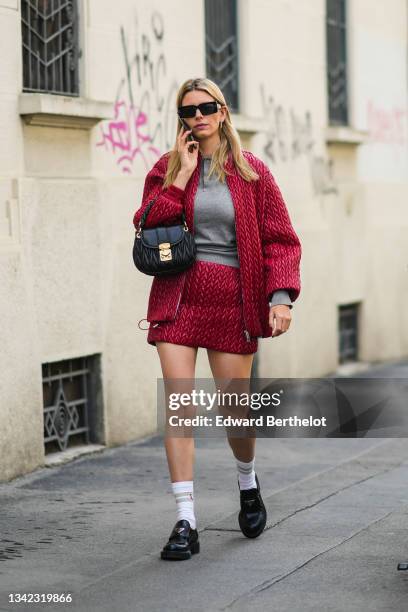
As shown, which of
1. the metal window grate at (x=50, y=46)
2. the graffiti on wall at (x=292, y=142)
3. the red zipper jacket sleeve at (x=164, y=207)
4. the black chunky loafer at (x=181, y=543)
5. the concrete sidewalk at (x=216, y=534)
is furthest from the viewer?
the graffiti on wall at (x=292, y=142)

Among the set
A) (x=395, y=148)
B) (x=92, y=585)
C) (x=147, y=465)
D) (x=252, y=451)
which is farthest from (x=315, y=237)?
(x=92, y=585)

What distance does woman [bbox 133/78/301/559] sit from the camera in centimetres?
557

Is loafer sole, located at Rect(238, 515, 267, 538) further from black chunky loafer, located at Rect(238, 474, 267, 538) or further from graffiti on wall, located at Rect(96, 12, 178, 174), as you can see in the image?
A: graffiti on wall, located at Rect(96, 12, 178, 174)

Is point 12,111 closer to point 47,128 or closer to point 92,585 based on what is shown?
point 47,128

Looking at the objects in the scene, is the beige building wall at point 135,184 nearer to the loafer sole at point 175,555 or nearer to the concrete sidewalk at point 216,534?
the concrete sidewalk at point 216,534

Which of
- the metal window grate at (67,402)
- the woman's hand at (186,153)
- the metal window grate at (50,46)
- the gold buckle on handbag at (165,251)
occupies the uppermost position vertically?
the metal window grate at (50,46)

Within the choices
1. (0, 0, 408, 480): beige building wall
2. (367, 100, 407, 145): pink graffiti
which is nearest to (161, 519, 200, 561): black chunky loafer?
(0, 0, 408, 480): beige building wall

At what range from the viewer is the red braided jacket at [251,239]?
18.3 ft

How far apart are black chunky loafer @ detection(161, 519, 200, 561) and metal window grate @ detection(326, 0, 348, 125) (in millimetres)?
7467

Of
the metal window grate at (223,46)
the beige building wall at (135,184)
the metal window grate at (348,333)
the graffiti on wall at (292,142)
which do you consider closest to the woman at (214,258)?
the beige building wall at (135,184)

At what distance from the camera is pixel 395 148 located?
13852 millimetres

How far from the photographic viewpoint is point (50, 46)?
8.04m

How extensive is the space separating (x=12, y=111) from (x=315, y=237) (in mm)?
4722

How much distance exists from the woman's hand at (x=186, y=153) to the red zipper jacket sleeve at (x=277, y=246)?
31 centimetres
